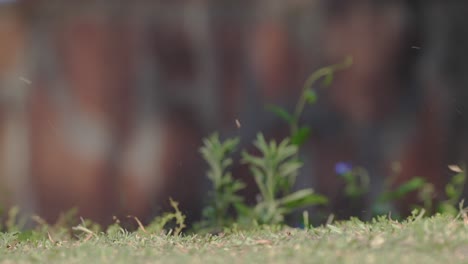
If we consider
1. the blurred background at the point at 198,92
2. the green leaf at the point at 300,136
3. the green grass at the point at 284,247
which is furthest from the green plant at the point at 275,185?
the green grass at the point at 284,247

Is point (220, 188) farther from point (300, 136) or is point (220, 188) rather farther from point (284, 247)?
point (284, 247)

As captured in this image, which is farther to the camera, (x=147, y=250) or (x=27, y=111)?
(x=27, y=111)

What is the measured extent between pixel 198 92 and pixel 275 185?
474 mm

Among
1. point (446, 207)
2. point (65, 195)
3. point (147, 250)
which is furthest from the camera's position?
point (65, 195)

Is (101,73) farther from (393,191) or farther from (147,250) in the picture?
(147,250)

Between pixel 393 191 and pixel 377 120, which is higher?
pixel 377 120

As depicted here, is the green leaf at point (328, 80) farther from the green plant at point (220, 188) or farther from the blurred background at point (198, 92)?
the green plant at point (220, 188)

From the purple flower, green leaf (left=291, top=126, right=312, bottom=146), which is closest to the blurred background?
the purple flower

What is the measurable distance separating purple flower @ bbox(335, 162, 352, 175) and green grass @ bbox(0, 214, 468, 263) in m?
0.89

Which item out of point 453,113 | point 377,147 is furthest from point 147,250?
point 453,113

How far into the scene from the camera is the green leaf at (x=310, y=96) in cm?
276

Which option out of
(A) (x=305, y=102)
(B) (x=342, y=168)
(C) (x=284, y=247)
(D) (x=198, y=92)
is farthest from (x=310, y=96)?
(C) (x=284, y=247)

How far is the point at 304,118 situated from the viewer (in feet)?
9.41

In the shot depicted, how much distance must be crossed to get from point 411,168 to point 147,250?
4.93 ft
